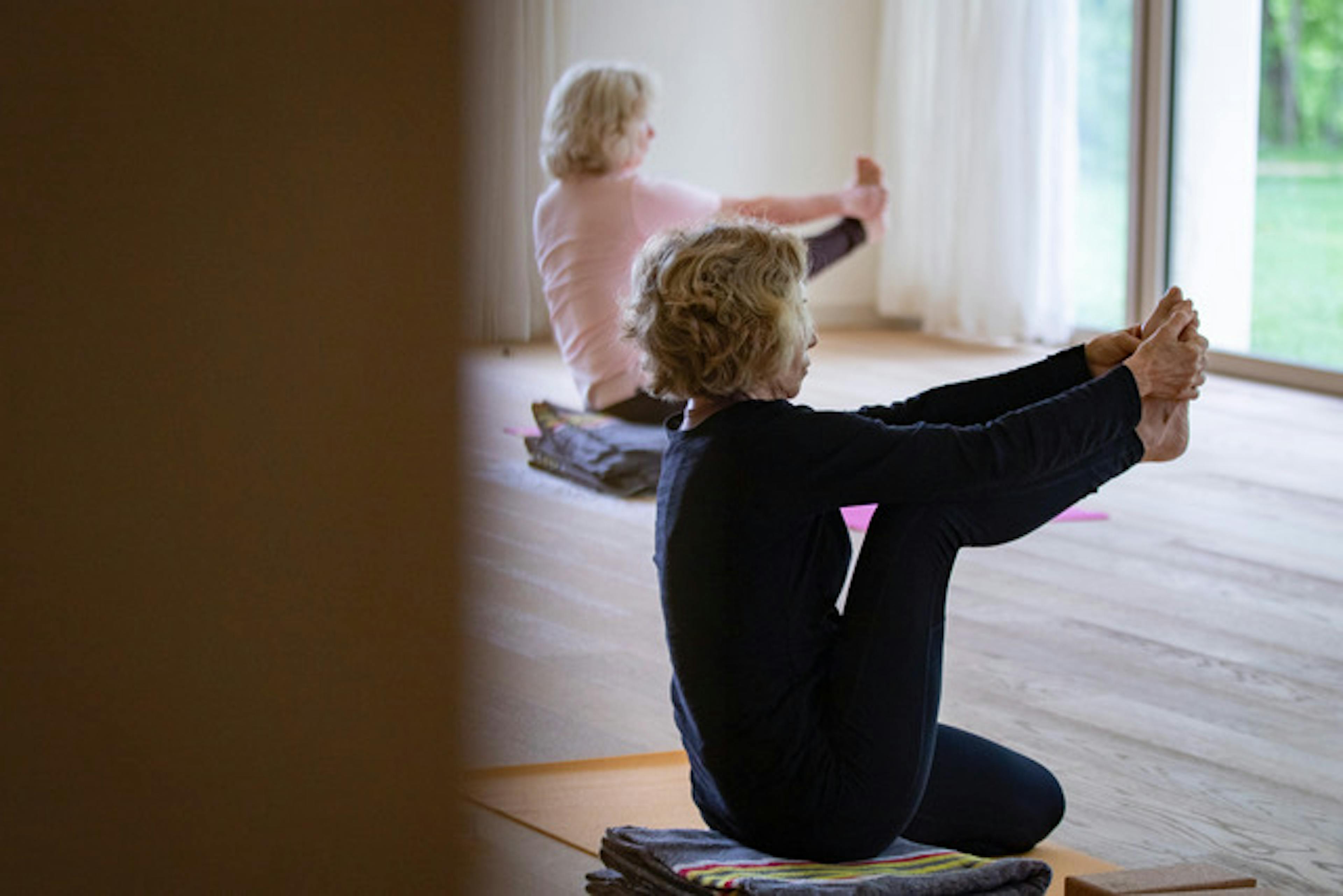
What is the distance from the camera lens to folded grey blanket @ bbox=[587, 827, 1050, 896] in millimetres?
1647

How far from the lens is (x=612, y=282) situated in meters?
4.22

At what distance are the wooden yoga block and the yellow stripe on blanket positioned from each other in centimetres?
10

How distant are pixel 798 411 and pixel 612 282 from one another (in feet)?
8.51

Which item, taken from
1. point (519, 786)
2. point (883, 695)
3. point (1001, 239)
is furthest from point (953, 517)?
point (1001, 239)

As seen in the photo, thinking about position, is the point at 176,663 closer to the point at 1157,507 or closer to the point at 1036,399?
the point at 1036,399

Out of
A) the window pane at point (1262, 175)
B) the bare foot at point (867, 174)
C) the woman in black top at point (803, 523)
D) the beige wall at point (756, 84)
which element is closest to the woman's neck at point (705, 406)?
the woman in black top at point (803, 523)

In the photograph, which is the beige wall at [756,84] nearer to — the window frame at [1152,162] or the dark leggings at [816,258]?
the window frame at [1152,162]

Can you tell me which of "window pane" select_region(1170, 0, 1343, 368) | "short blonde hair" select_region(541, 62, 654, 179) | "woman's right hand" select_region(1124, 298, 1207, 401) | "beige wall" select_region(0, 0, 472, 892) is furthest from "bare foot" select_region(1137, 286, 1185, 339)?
"window pane" select_region(1170, 0, 1343, 368)

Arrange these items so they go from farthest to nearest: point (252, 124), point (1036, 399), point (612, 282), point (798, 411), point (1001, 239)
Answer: point (1001, 239)
point (612, 282)
point (1036, 399)
point (798, 411)
point (252, 124)

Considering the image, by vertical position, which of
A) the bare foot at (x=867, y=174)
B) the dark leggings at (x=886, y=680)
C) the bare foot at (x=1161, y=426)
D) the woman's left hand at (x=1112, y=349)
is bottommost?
the dark leggings at (x=886, y=680)

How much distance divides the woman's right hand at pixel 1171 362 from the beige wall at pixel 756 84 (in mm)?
4711

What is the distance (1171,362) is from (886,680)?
436mm

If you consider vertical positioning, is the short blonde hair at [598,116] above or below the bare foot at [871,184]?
above

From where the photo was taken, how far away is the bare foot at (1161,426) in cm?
177
